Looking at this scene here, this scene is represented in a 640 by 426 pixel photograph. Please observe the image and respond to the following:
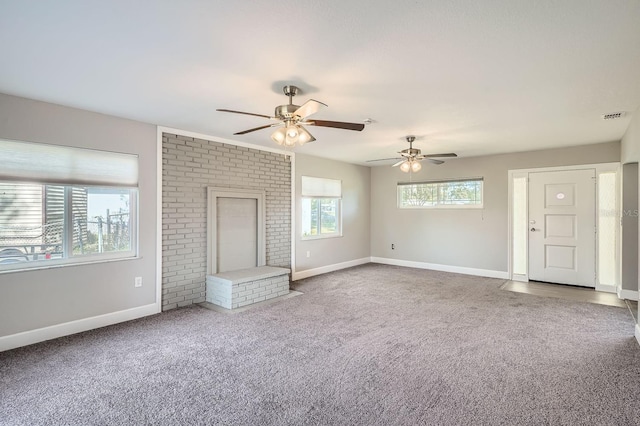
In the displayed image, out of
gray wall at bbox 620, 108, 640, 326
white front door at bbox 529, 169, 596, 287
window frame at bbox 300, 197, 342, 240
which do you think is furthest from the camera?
window frame at bbox 300, 197, 342, 240

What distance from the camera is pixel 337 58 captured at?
2.36 metres

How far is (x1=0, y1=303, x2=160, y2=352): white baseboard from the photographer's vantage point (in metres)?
3.16

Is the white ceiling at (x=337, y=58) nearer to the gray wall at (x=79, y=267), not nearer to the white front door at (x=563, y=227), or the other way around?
the gray wall at (x=79, y=267)

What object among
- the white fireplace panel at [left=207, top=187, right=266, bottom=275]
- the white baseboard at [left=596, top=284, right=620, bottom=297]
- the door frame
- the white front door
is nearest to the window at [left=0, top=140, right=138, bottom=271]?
the white fireplace panel at [left=207, top=187, right=266, bottom=275]

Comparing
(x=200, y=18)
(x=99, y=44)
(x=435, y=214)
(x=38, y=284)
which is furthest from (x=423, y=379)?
(x=435, y=214)

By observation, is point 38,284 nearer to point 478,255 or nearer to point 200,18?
point 200,18

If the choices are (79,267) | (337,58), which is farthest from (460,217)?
(79,267)

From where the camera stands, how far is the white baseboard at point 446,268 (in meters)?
6.28

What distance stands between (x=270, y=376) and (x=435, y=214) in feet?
17.9

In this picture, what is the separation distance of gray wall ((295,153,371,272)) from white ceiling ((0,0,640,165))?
2732mm

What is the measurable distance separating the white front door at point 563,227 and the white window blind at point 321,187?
3.62 m

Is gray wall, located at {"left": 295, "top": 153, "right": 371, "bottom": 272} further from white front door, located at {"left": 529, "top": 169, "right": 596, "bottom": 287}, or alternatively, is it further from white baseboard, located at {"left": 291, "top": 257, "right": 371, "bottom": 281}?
white front door, located at {"left": 529, "top": 169, "right": 596, "bottom": 287}

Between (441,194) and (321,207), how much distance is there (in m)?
2.57

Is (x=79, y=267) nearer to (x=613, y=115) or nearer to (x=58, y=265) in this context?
(x=58, y=265)
